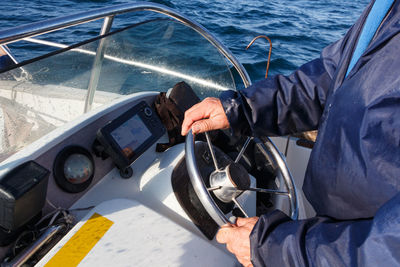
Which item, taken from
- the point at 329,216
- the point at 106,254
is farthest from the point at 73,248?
the point at 329,216

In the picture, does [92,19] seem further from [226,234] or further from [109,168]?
[226,234]

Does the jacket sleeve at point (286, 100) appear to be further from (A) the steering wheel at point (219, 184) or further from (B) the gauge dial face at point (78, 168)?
(B) the gauge dial face at point (78, 168)

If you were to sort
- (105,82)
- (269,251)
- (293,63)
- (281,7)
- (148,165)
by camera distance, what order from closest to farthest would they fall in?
(269,251) → (148,165) → (105,82) → (293,63) → (281,7)

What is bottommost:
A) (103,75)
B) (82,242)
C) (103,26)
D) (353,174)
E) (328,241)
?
(82,242)

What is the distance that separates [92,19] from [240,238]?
1.13 metres

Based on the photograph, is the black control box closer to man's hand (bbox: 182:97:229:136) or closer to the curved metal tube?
the curved metal tube

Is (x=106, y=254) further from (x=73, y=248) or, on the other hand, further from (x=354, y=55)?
(x=354, y=55)

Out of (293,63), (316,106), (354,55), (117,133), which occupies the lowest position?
(293,63)

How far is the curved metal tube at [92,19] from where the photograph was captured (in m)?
1.05

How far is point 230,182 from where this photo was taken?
1149 millimetres

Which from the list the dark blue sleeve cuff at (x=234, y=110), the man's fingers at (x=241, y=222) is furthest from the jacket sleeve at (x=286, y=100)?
the man's fingers at (x=241, y=222)

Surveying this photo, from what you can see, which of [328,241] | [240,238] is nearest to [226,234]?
[240,238]

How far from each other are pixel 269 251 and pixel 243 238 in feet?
0.42

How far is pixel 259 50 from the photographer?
18.8ft
